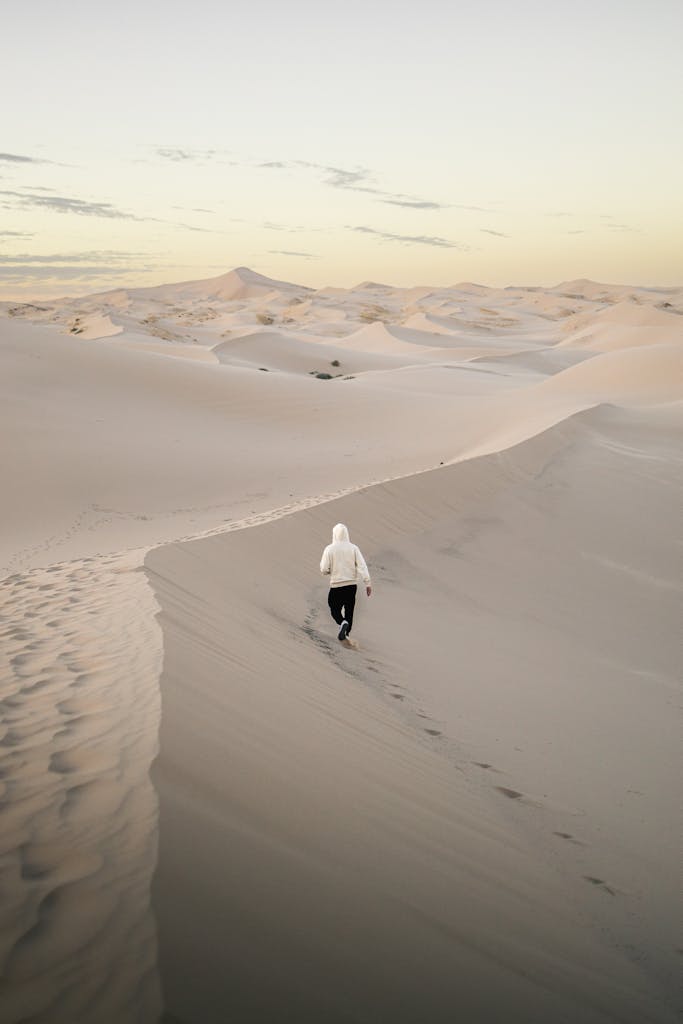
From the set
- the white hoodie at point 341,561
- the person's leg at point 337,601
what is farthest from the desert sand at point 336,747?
the white hoodie at point 341,561

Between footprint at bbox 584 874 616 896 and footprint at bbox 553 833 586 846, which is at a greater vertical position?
footprint at bbox 584 874 616 896

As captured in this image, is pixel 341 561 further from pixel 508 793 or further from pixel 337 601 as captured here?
pixel 508 793

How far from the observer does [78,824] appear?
311 centimetres

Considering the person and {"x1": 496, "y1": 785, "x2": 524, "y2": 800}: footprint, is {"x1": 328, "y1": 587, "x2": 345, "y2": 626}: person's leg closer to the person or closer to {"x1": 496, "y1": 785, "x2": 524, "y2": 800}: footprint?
the person

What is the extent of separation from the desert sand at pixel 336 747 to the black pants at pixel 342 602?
28 cm

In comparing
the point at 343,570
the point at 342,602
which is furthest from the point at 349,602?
the point at 343,570

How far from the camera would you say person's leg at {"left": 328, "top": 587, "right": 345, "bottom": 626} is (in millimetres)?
7512

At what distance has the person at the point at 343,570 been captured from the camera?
7371mm

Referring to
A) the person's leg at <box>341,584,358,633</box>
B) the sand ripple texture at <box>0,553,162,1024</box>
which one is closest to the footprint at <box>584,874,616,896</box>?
the sand ripple texture at <box>0,553,162,1024</box>

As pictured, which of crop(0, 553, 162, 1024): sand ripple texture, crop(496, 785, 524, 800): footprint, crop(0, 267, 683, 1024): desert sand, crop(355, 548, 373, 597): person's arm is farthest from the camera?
crop(355, 548, 373, 597): person's arm

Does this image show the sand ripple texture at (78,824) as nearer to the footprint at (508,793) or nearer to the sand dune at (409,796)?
the sand dune at (409,796)

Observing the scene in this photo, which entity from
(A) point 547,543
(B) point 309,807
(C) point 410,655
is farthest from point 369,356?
(B) point 309,807

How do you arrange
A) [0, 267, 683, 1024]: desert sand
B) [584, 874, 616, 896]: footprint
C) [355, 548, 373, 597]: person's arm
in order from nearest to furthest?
[0, 267, 683, 1024]: desert sand
[584, 874, 616, 896]: footprint
[355, 548, 373, 597]: person's arm

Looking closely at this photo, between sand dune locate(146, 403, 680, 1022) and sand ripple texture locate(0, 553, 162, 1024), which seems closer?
sand ripple texture locate(0, 553, 162, 1024)
